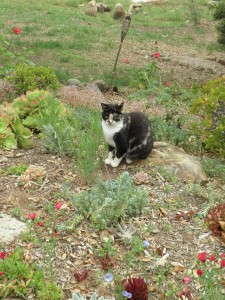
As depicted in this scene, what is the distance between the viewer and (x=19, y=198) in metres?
4.82

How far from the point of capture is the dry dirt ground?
4.02 metres

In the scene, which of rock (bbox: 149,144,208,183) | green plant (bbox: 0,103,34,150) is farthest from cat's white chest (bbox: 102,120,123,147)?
green plant (bbox: 0,103,34,150)

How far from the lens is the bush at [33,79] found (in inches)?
324

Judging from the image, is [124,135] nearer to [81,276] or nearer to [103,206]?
[103,206]

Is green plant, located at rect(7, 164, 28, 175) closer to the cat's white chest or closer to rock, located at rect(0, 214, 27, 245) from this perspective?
rock, located at rect(0, 214, 27, 245)

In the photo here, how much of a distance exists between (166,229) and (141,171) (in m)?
1.25

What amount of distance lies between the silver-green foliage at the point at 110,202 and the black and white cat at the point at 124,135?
111 centimetres

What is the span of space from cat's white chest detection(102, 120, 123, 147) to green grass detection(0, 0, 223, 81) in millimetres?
5439

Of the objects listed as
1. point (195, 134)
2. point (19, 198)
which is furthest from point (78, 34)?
point (19, 198)

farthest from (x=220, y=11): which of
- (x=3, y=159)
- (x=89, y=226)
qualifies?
(x=89, y=226)

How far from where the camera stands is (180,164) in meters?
6.00

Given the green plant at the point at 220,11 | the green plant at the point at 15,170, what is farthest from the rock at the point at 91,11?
the green plant at the point at 15,170

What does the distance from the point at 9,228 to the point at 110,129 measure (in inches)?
81.1

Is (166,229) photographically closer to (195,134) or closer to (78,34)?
(195,134)
